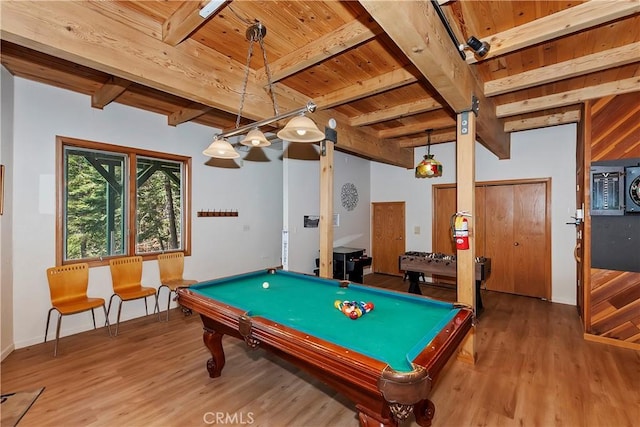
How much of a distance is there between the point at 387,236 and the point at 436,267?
2559 mm

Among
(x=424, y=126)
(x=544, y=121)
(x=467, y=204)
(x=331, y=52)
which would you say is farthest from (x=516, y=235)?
(x=331, y=52)

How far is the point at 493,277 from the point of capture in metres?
5.40

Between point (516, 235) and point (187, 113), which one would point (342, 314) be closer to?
point (187, 113)

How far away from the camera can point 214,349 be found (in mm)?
2551

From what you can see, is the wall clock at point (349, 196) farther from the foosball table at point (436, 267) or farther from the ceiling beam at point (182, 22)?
the ceiling beam at point (182, 22)

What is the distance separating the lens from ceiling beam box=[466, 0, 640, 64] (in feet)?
6.12

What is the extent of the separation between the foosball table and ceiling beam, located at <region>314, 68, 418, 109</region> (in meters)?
2.54

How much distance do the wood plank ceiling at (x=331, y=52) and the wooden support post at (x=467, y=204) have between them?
0.84 ft

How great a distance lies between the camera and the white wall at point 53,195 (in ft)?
10.3

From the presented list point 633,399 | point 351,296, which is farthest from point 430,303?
point 633,399

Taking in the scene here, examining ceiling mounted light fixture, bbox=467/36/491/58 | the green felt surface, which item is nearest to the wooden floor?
the green felt surface

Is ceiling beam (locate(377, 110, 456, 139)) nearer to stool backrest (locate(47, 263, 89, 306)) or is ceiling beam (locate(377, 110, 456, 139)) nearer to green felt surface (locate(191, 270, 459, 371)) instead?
green felt surface (locate(191, 270, 459, 371))

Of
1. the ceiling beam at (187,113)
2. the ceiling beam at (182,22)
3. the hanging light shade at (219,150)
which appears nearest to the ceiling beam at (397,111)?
the ceiling beam at (187,113)

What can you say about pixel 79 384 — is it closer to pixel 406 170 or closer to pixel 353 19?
pixel 353 19
